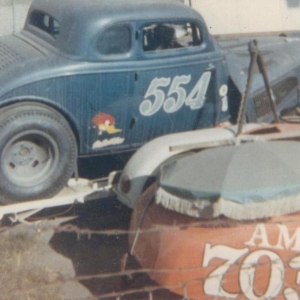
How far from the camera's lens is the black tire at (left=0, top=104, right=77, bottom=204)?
5762 millimetres

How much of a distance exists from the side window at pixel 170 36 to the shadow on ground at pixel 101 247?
1.13 m

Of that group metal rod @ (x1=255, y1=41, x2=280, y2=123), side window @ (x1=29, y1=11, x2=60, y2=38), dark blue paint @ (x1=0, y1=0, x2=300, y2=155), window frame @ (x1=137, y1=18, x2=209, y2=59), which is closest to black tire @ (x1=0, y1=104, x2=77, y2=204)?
dark blue paint @ (x1=0, y1=0, x2=300, y2=155)

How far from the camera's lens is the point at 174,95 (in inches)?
253

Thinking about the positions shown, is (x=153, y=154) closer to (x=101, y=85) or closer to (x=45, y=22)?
(x=101, y=85)

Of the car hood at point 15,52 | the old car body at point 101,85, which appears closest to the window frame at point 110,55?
the old car body at point 101,85

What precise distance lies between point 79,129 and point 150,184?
0.79 metres

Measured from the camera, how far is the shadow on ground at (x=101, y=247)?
5.54m

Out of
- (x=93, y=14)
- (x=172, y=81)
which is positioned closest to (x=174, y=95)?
(x=172, y=81)

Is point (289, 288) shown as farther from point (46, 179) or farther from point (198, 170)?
point (46, 179)

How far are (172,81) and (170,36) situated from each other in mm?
473

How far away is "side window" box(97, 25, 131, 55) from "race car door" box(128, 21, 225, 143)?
125 millimetres

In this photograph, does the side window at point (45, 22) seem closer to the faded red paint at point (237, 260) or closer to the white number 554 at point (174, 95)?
the white number 554 at point (174, 95)

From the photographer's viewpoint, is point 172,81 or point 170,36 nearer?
point 172,81

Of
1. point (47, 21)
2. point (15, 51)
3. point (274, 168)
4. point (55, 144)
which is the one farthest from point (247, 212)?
point (47, 21)
